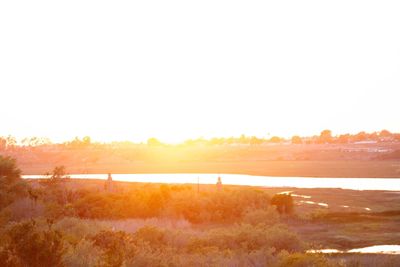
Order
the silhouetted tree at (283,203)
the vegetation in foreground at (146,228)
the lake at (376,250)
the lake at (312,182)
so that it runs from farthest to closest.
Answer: the lake at (312,182) < the silhouetted tree at (283,203) < the lake at (376,250) < the vegetation in foreground at (146,228)

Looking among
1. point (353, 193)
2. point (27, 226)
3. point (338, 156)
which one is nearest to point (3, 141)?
point (338, 156)

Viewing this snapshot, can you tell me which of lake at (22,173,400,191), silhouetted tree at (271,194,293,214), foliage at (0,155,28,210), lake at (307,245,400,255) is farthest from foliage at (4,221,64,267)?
lake at (22,173,400,191)

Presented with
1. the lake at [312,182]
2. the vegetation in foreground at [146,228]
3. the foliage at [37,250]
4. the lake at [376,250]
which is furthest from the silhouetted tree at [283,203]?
the foliage at [37,250]

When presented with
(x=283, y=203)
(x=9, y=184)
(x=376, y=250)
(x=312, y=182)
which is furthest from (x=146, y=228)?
(x=312, y=182)

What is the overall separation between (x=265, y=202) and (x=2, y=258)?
28869 mm

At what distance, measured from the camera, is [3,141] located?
197m

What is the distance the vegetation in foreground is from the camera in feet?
58.7

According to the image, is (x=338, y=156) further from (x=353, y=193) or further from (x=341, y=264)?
(x=341, y=264)

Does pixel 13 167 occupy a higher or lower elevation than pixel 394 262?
higher

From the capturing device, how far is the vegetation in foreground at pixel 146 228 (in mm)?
17891

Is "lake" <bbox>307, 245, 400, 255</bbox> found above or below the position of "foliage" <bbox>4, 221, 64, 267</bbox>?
below

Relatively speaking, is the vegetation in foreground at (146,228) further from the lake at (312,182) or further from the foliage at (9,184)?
the lake at (312,182)

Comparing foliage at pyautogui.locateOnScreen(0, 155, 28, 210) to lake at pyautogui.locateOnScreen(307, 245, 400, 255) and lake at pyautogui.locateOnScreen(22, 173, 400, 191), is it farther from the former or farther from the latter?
lake at pyautogui.locateOnScreen(22, 173, 400, 191)

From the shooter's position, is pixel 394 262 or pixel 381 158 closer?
Result: pixel 394 262
